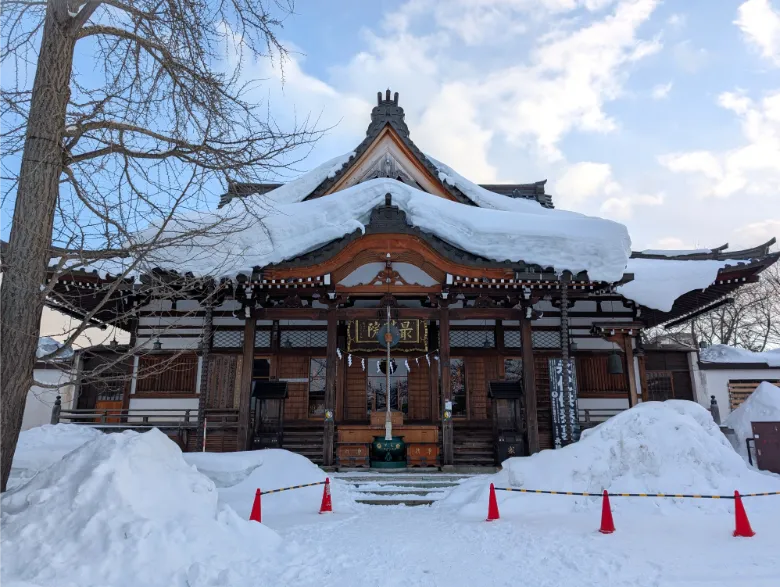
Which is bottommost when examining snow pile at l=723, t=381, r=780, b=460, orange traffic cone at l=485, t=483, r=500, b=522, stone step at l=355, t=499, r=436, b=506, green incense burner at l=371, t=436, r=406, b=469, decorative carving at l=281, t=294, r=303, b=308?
stone step at l=355, t=499, r=436, b=506

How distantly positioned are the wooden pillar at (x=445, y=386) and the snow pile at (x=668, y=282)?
227 inches

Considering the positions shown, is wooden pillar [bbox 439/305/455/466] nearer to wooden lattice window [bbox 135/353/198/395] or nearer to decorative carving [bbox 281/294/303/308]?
decorative carving [bbox 281/294/303/308]

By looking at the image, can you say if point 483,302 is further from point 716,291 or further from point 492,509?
point 716,291

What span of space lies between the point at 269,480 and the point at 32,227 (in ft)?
22.2

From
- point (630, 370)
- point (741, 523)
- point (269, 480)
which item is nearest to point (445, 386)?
point (269, 480)

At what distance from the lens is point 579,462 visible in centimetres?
931

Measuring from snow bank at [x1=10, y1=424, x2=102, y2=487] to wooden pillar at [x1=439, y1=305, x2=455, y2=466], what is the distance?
24.6ft

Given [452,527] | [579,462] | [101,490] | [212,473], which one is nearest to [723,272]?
[579,462]

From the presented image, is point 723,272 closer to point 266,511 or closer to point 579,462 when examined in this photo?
point 579,462

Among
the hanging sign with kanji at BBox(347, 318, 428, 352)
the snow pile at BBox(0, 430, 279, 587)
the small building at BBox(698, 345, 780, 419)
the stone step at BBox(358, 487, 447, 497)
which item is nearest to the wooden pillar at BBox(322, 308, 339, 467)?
the hanging sign with kanji at BBox(347, 318, 428, 352)

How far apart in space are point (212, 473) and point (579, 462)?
276 inches

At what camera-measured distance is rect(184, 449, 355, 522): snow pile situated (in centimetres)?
926

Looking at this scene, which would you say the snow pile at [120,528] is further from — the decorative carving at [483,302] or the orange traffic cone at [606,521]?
the decorative carving at [483,302]

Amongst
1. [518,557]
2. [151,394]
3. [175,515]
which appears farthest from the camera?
[151,394]
